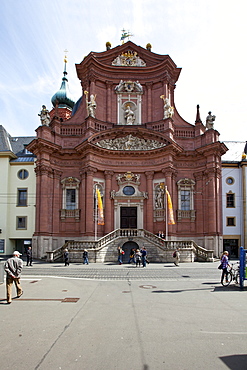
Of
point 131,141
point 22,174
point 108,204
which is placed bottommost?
point 108,204

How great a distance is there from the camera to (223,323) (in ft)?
26.1

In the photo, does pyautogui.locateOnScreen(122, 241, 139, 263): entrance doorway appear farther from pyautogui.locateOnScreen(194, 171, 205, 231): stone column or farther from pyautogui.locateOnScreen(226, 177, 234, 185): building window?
pyautogui.locateOnScreen(226, 177, 234, 185): building window

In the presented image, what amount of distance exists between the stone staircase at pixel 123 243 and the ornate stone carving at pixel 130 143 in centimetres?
988

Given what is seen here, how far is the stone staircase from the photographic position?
28.0 metres

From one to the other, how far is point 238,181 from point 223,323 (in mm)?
34025

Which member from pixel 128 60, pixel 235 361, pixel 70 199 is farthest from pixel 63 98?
pixel 235 361

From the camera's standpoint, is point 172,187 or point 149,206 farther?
point 149,206

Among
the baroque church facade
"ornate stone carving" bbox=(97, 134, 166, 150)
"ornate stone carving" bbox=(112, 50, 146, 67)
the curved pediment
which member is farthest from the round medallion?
"ornate stone carving" bbox=(112, 50, 146, 67)

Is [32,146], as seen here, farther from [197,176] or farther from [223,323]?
[223,323]

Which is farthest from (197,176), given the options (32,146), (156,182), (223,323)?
(223,323)

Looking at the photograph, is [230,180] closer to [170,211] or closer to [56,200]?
[170,211]

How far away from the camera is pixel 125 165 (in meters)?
35.6

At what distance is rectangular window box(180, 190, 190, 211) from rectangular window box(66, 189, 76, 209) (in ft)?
37.3

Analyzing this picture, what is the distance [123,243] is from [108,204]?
6.05 meters
